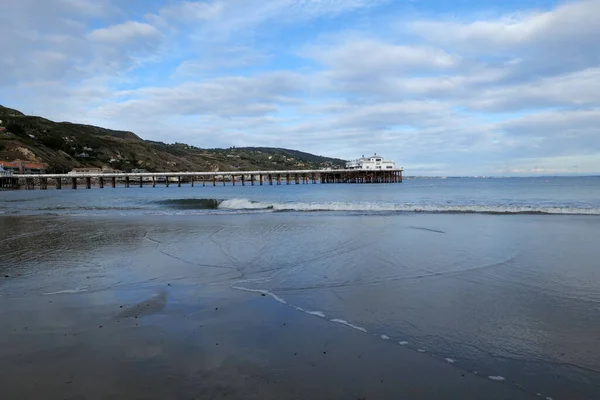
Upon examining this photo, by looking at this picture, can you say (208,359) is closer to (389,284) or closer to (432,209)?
(389,284)

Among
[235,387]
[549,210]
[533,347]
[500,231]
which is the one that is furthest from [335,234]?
[549,210]

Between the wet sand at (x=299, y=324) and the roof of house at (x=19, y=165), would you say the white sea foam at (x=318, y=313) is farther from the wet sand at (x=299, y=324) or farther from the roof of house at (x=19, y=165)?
the roof of house at (x=19, y=165)

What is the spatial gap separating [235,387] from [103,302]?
133 inches

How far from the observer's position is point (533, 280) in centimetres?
699

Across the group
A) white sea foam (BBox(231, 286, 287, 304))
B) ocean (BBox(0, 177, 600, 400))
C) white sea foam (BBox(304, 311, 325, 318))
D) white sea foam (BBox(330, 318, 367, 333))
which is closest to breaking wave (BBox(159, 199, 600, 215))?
ocean (BBox(0, 177, 600, 400))

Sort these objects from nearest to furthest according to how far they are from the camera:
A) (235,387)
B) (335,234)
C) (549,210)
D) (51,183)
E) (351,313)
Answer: (235,387)
(351,313)
(335,234)
(549,210)
(51,183)

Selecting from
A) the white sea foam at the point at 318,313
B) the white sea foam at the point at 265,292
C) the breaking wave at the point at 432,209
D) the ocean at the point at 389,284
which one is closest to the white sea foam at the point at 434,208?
the breaking wave at the point at 432,209

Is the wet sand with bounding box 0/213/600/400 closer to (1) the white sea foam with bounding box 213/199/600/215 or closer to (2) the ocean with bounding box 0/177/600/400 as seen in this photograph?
(2) the ocean with bounding box 0/177/600/400

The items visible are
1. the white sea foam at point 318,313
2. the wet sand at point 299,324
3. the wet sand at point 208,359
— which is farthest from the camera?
the white sea foam at point 318,313

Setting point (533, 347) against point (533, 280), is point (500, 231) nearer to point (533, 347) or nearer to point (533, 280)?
point (533, 280)

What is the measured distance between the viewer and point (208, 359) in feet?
13.0

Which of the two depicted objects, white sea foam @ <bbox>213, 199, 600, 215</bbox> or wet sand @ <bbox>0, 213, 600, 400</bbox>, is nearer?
wet sand @ <bbox>0, 213, 600, 400</bbox>

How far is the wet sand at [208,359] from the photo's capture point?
3.36 m

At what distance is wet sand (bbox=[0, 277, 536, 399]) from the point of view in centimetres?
336
